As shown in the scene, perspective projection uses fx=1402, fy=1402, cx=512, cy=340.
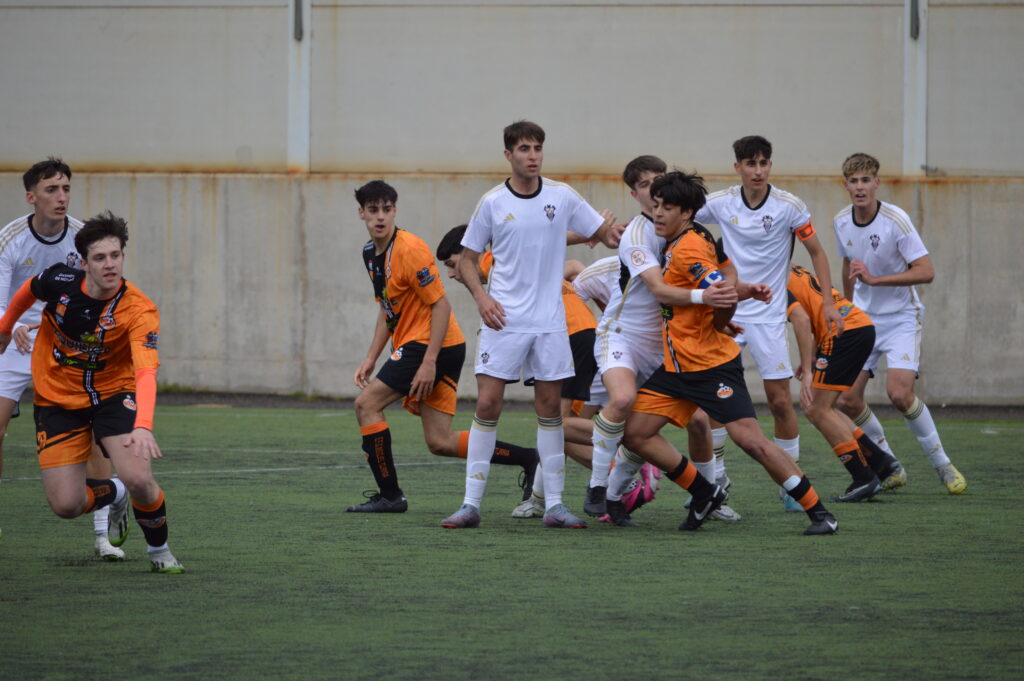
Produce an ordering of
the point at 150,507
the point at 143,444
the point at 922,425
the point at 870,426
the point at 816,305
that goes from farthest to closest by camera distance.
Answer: the point at 870,426 < the point at 922,425 < the point at 816,305 < the point at 150,507 < the point at 143,444

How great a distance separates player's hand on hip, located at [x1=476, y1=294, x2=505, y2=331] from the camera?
24.2 feet

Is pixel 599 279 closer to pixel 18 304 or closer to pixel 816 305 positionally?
pixel 816 305

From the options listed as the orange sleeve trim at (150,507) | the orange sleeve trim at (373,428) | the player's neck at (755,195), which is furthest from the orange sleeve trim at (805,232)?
the orange sleeve trim at (150,507)

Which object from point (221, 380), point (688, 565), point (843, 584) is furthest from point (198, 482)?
point (221, 380)

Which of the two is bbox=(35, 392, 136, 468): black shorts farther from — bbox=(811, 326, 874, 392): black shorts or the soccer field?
bbox=(811, 326, 874, 392): black shorts

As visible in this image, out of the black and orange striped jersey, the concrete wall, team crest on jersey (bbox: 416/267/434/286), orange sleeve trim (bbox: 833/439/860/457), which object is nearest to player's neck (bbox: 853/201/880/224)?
orange sleeve trim (bbox: 833/439/860/457)

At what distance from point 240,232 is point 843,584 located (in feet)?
43.8

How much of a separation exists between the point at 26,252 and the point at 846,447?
503cm

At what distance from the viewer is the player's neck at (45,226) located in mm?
7754

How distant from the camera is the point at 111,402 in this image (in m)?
6.21

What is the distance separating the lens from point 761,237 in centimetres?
855

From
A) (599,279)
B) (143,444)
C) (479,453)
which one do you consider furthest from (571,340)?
(143,444)

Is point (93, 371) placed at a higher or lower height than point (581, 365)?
higher

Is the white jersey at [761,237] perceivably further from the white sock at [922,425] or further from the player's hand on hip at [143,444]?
the player's hand on hip at [143,444]
